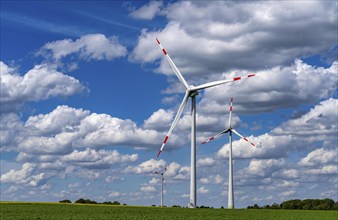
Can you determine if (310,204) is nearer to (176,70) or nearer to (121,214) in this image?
(176,70)

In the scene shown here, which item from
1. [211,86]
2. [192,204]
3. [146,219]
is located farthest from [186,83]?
[146,219]

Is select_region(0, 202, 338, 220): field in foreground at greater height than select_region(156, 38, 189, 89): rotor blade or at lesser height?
lesser

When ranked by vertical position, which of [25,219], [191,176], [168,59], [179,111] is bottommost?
[25,219]

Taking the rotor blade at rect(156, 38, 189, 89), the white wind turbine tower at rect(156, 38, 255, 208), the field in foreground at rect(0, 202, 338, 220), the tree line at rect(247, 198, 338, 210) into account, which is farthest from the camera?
the tree line at rect(247, 198, 338, 210)

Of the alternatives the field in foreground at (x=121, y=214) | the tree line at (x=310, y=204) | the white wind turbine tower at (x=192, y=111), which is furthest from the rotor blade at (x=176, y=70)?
the tree line at (x=310, y=204)

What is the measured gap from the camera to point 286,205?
162000 millimetres

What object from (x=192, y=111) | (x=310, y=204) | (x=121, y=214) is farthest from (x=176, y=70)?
(x=310, y=204)

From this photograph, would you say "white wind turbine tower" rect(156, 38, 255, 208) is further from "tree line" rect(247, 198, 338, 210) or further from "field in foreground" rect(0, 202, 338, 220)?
"tree line" rect(247, 198, 338, 210)

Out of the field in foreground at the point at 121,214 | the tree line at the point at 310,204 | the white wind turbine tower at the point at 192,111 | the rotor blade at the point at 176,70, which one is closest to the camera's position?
the field in foreground at the point at 121,214

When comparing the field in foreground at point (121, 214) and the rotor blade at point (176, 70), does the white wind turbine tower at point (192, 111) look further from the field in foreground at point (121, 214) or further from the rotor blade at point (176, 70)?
the field in foreground at point (121, 214)

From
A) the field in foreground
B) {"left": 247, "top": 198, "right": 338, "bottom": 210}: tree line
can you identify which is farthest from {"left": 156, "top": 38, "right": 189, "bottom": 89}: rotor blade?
{"left": 247, "top": 198, "right": 338, "bottom": 210}: tree line

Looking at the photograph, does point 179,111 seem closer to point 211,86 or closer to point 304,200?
point 211,86

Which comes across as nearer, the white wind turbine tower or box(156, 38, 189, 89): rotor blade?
the white wind turbine tower

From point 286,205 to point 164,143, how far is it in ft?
275
